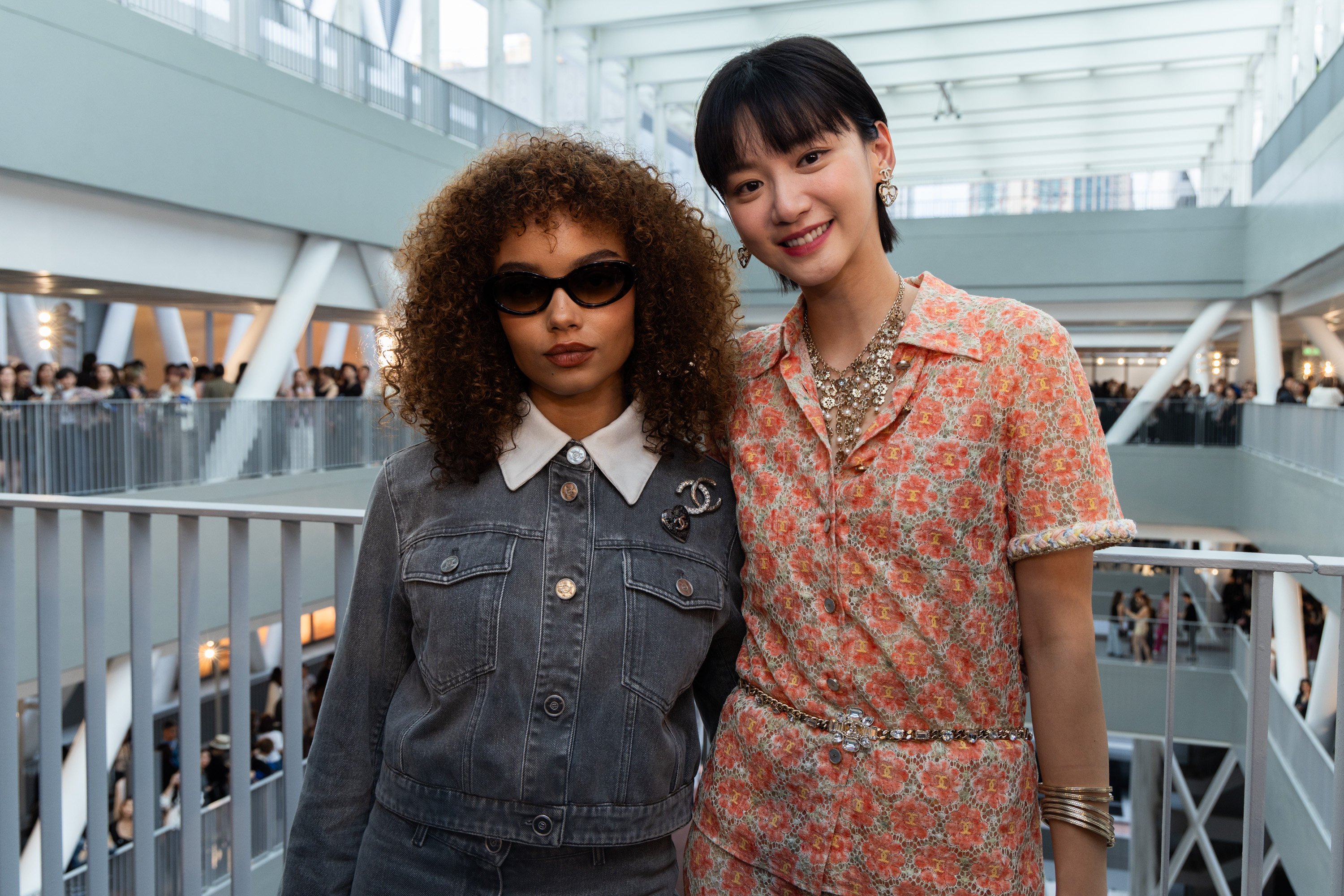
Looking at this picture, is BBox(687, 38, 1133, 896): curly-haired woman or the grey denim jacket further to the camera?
the grey denim jacket

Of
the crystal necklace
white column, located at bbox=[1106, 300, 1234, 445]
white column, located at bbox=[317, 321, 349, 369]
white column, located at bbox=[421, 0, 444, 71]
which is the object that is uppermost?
white column, located at bbox=[421, 0, 444, 71]

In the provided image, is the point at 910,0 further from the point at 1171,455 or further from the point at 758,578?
the point at 758,578

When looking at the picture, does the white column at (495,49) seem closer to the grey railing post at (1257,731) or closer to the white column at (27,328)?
the white column at (27,328)

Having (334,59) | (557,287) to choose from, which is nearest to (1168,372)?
(334,59)

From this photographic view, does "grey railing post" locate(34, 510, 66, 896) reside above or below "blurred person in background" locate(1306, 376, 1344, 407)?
below

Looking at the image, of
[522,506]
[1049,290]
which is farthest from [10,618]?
[1049,290]

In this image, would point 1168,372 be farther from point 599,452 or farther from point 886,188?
point 599,452

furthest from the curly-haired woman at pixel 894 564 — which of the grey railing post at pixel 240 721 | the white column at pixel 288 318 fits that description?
the white column at pixel 288 318

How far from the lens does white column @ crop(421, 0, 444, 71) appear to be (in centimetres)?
1725

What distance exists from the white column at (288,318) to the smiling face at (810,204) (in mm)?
12399

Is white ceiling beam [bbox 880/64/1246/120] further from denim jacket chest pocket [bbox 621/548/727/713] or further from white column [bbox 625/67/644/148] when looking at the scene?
denim jacket chest pocket [bbox 621/548/727/713]

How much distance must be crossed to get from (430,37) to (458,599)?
17457mm

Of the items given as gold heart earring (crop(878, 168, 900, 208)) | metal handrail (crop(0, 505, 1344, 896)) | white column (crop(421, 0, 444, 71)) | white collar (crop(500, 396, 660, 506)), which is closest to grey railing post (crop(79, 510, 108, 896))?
metal handrail (crop(0, 505, 1344, 896))

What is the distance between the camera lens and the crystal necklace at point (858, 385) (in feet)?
5.47
